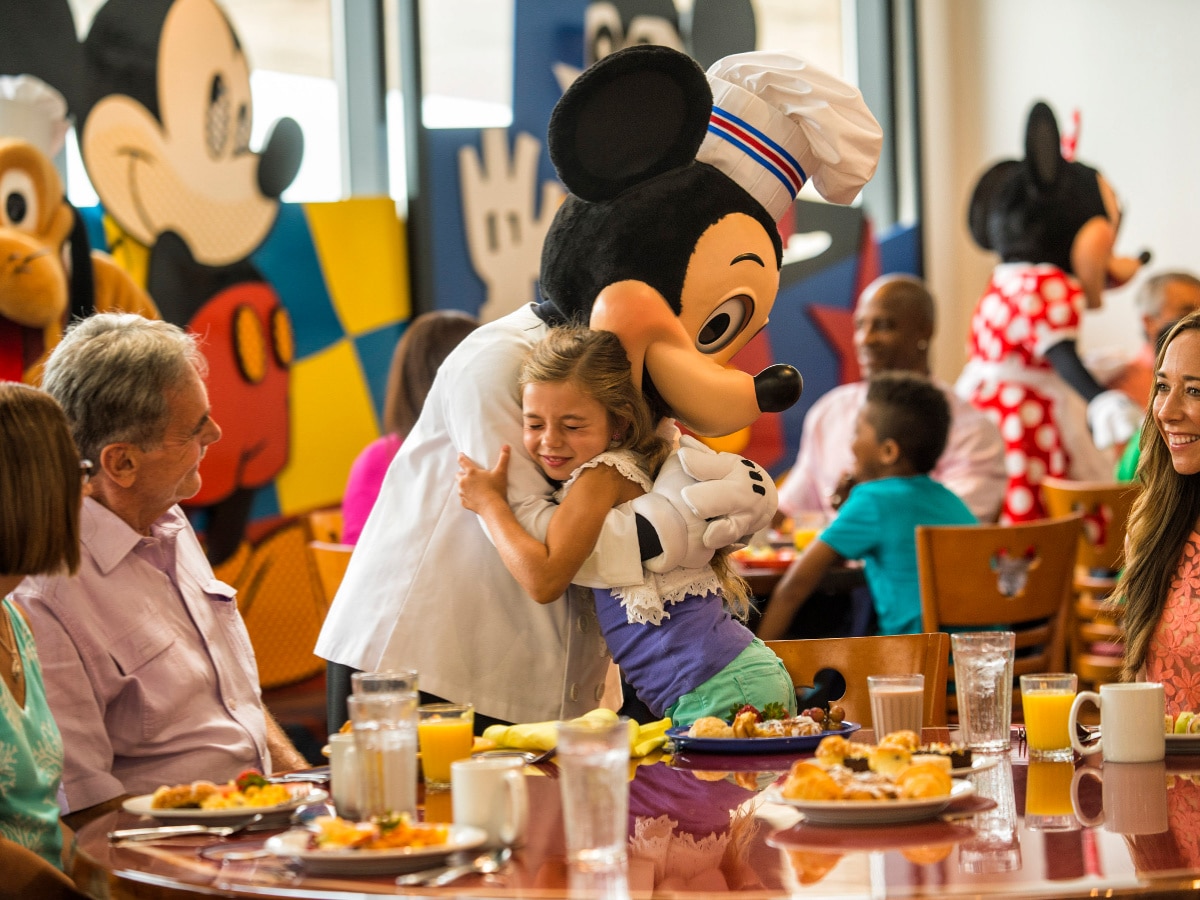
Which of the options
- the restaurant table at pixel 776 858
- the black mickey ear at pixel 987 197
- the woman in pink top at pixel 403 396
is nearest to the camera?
the restaurant table at pixel 776 858

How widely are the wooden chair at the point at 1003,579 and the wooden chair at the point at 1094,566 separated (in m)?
0.60

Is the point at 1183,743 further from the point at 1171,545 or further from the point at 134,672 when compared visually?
the point at 134,672

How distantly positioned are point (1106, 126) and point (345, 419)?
3.31m

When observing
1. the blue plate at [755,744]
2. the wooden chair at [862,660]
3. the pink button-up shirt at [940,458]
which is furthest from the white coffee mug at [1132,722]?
the pink button-up shirt at [940,458]

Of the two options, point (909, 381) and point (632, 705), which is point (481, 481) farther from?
point (909, 381)

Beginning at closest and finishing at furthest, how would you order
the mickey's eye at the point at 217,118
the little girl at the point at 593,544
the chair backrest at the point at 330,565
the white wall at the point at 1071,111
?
1. the little girl at the point at 593,544
2. the chair backrest at the point at 330,565
3. the mickey's eye at the point at 217,118
4. the white wall at the point at 1071,111

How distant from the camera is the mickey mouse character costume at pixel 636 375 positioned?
1.93 metres

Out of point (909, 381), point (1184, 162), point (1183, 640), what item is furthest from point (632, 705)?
point (1184, 162)

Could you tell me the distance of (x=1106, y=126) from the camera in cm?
575

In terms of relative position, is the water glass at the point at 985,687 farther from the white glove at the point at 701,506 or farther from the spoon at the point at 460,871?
the spoon at the point at 460,871

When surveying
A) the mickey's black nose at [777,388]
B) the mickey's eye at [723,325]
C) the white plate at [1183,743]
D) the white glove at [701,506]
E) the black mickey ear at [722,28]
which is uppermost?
the black mickey ear at [722,28]

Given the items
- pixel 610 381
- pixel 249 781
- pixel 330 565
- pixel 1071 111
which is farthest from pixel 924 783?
pixel 1071 111

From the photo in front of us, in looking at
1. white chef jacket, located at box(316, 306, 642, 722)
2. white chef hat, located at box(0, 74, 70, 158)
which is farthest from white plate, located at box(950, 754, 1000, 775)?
white chef hat, located at box(0, 74, 70, 158)

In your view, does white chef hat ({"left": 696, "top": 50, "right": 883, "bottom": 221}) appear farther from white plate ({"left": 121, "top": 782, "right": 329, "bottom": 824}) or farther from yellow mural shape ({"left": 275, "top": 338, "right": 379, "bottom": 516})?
yellow mural shape ({"left": 275, "top": 338, "right": 379, "bottom": 516})
